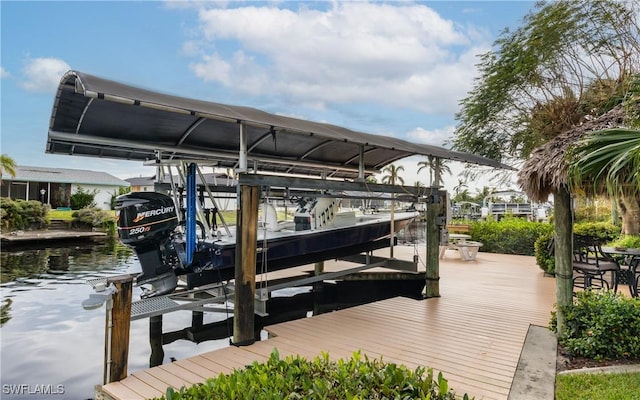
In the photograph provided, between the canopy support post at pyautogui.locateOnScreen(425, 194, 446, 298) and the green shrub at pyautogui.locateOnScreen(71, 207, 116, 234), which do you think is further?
the green shrub at pyautogui.locateOnScreen(71, 207, 116, 234)

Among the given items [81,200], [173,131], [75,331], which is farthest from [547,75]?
[81,200]

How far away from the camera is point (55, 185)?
2625 centimetres

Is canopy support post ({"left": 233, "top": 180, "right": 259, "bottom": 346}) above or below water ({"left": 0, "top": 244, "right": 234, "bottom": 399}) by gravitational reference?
above

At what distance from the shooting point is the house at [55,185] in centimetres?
2431

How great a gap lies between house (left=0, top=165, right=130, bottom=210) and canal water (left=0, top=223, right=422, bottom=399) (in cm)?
1701

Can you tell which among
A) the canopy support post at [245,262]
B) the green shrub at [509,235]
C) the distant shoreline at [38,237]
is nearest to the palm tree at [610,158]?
the canopy support post at [245,262]

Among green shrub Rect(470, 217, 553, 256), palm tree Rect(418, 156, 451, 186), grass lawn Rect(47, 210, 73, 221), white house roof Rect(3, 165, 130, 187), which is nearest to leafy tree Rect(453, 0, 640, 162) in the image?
green shrub Rect(470, 217, 553, 256)

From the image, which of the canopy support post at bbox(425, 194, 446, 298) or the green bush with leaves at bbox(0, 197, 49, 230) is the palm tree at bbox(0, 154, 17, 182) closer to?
the green bush with leaves at bbox(0, 197, 49, 230)

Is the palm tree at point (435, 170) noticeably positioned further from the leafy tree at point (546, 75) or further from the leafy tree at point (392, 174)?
the leafy tree at point (546, 75)

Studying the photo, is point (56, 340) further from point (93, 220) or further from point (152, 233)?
point (93, 220)

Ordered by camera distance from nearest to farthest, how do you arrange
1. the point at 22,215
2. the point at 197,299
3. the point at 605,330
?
the point at 605,330 < the point at 197,299 < the point at 22,215

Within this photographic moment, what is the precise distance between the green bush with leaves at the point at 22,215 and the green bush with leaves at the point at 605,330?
2208 cm

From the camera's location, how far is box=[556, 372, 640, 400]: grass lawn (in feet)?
9.33

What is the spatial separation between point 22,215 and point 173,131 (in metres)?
19.5
